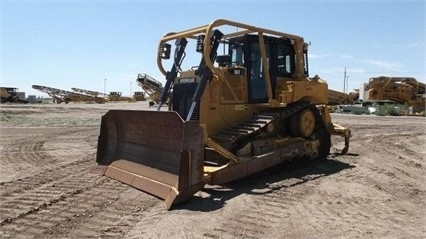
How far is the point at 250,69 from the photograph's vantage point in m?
8.21

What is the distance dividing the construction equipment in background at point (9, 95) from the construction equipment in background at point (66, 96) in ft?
15.5

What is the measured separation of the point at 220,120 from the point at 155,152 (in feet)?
4.72

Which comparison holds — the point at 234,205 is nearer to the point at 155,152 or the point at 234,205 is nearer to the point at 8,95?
the point at 155,152

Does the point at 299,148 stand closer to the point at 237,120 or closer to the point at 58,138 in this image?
the point at 237,120

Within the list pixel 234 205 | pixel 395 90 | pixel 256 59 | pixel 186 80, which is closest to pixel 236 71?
pixel 256 59

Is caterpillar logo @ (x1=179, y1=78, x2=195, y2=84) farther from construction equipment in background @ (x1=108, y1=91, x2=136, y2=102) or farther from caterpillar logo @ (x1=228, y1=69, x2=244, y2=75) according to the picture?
construction equipment in background @ (x1=108, y1=91, x2=136, y2=102)

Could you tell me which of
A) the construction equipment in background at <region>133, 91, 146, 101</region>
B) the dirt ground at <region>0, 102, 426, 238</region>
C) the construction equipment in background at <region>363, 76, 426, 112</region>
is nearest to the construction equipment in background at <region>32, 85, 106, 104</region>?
the construction equipment in background at <region>133, 91, 146, 101</region>

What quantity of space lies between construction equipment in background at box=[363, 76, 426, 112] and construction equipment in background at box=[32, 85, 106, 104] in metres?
39.6

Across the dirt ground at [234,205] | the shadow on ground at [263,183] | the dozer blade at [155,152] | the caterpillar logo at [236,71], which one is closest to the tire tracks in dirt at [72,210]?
the dirt ground at [234,205]

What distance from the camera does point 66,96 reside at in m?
60.9

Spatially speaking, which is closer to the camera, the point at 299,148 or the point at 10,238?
the point at 10,238

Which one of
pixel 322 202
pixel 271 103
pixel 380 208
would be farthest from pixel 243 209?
pixel 271 103

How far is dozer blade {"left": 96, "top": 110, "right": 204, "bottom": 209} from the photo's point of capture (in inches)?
229

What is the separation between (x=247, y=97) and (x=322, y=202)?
9.29ft
